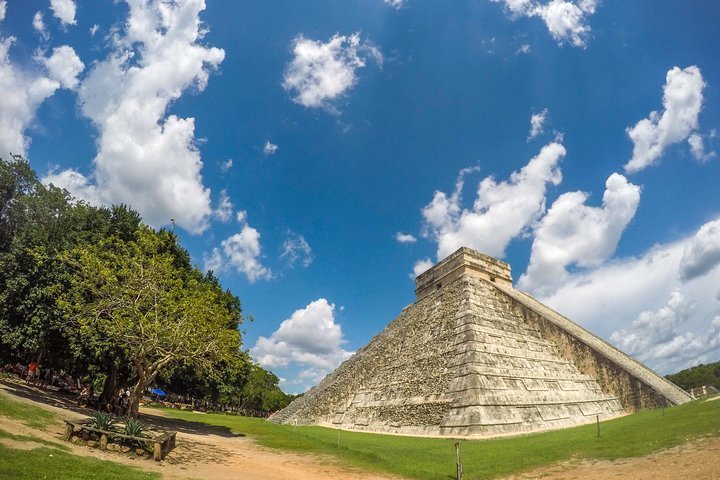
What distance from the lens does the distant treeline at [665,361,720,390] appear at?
1950 inches

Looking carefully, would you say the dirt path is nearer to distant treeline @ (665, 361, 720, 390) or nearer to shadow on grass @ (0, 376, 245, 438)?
shadow on grass @ (0, 376, 245, 438)

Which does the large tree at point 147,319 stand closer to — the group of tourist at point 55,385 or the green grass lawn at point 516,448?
the green grass lawn at point 516,448

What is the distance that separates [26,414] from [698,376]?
72153 millimetres

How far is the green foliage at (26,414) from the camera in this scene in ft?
37.3

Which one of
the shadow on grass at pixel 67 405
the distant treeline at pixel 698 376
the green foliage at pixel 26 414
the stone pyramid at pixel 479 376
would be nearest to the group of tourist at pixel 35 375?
the shadow on grass at pixel 67 405

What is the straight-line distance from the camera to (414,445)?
15633 millimetres

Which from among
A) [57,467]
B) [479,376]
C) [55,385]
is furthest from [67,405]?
[479,376]

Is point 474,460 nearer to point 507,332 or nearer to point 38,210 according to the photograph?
point 507,332

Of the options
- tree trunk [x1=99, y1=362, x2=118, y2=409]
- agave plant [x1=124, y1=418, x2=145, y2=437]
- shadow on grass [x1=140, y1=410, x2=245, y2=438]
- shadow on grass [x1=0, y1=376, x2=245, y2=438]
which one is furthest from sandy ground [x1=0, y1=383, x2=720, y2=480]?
tree trunk [x1=99, y1=362, x2=118, y2=409]

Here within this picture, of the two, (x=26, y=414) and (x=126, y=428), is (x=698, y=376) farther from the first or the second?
(x=26, y=414)

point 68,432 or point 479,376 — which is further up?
point 479,376

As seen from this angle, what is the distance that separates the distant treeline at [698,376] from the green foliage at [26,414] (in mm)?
65198

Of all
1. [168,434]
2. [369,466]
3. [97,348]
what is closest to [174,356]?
[168,434]

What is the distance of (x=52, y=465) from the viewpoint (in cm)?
775
